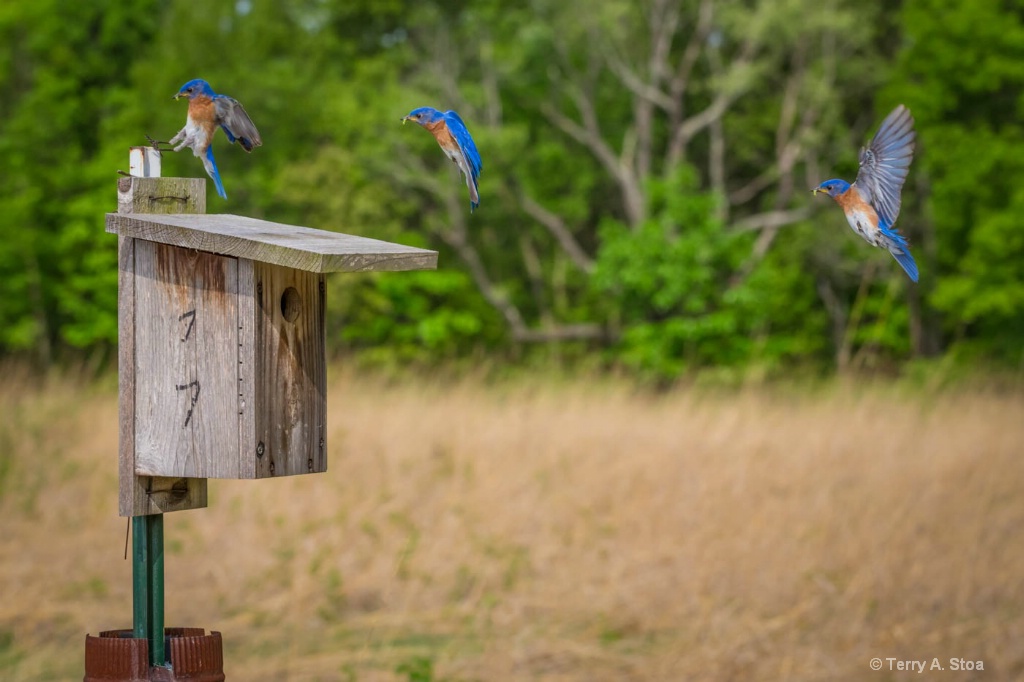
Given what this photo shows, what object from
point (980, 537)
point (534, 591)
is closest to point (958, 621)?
point (980, 537)

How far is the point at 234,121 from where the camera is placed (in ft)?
7.96

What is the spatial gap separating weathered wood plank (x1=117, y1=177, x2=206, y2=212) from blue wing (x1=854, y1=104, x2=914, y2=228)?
1.53 m

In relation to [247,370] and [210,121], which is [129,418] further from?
[210,121]

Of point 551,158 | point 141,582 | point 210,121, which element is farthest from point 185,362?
point 551,158

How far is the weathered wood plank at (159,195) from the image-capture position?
113 inches

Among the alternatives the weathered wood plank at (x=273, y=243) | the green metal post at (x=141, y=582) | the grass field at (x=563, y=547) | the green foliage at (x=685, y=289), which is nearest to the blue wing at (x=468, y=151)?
the weathered wood plank at (x=273, y=243)

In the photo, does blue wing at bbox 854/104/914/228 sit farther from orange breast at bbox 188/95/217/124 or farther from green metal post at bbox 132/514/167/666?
green metal post at bbox 132/514/167/666

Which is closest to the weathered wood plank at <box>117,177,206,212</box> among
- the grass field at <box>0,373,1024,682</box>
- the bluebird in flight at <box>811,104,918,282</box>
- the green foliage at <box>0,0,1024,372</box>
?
the bluebird in flight at <box>811,104,918,282</box>

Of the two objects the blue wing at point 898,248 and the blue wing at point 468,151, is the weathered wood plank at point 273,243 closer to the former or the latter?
the blue wing at point 468,151

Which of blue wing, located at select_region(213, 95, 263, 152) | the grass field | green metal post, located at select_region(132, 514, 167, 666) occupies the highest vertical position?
blue wing, located at select_region(213, 95, 263, 152)

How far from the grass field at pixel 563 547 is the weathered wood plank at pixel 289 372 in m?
1.74

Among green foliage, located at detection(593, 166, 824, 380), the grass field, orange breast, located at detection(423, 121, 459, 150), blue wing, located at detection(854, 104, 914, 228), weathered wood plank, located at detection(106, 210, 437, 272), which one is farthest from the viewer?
green foliage, located at detection(593, 166, 824, 380)

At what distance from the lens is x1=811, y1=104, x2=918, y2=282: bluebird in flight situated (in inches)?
80.2

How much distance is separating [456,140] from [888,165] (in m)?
0.75
